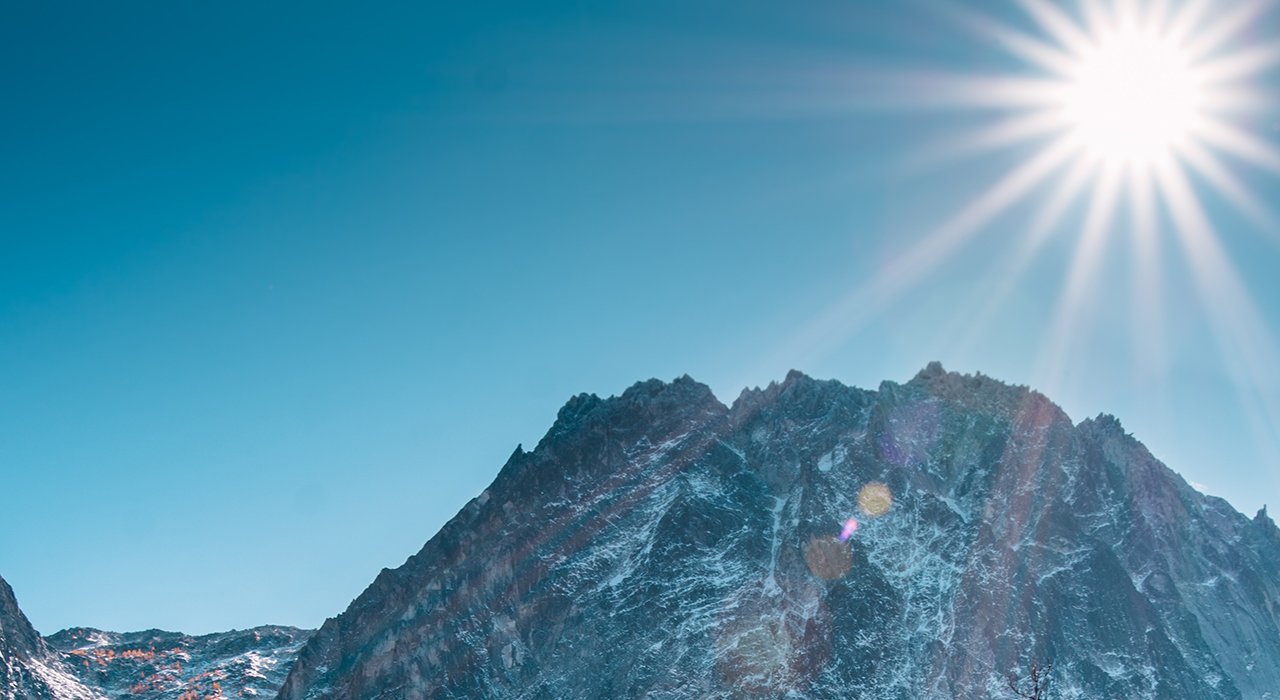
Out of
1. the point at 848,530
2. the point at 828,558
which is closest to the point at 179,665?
the point at 828,558

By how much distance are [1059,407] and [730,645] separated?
80.9 metres

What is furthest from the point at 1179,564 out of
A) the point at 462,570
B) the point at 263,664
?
the point at 263,664

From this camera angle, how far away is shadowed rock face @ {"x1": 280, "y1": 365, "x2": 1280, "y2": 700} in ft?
396

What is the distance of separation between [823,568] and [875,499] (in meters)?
19.6

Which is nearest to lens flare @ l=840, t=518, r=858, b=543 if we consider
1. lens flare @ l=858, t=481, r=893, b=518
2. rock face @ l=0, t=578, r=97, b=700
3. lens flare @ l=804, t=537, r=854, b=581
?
lens flare @ l=804, t=537, r=854, b=581

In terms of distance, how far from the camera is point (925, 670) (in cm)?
11756

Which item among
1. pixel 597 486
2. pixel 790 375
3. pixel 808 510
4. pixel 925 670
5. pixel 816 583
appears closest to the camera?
pixel 925 670

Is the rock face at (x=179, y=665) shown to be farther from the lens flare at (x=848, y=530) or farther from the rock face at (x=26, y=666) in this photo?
the lens flare at (x=848, y=530)

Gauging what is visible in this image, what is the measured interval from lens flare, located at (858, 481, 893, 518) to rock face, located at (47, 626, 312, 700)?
116 meters

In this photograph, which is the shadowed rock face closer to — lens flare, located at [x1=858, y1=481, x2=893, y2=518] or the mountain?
lens flare, located at [x1=858, y1=481, x2=893, y2=518]

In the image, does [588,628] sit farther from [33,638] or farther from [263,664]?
[33,638]

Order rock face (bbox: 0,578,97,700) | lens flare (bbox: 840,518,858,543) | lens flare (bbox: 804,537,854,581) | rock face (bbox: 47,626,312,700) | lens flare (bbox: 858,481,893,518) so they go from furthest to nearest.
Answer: rock face (bbox: 47,626,312,700) < lens flare (bbox: 858,481,893,518) < rock face (bbox: 0,578,97,700) < lens flare (bbox: 840,518,858,543) < lens flare (bbox: 804,537,854,581)

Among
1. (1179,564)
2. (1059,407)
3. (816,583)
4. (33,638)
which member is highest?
(1059,407)

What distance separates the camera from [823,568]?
131000 millimetres
